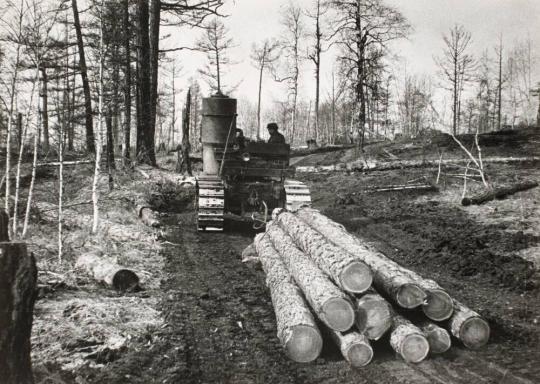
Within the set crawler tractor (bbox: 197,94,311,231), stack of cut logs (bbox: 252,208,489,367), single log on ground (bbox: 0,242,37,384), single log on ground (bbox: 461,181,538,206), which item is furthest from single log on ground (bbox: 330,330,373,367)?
single log on ground (bbox: 461,181,538,206)

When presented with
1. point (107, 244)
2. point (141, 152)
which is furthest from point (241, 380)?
point (141, 152)

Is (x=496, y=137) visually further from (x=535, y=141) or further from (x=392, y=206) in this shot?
(x=392, y=206)

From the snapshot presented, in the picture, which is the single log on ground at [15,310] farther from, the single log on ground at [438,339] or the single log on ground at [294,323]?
the single log on ground at [438,339]

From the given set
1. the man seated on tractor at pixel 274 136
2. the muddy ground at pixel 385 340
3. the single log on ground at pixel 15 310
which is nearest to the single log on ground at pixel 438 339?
the muddy ground at pixel 385 340

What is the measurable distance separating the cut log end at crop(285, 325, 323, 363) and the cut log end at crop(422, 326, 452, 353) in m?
1.17

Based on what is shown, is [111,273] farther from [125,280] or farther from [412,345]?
[412,345]

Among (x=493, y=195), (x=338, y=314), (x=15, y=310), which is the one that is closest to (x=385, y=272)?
(x=338, y=314)

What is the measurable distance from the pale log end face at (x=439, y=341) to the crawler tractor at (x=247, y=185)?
21.2 ft

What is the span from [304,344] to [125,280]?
319 centimetres

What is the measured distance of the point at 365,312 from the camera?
5133mm

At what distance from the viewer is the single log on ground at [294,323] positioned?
4953mm

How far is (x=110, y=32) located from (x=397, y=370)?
11.7 meters

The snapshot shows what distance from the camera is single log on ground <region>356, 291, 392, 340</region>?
507cm

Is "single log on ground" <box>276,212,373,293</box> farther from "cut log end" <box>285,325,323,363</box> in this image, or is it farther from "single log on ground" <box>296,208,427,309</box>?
"cut log end" <box>285,325,323,363</box>
